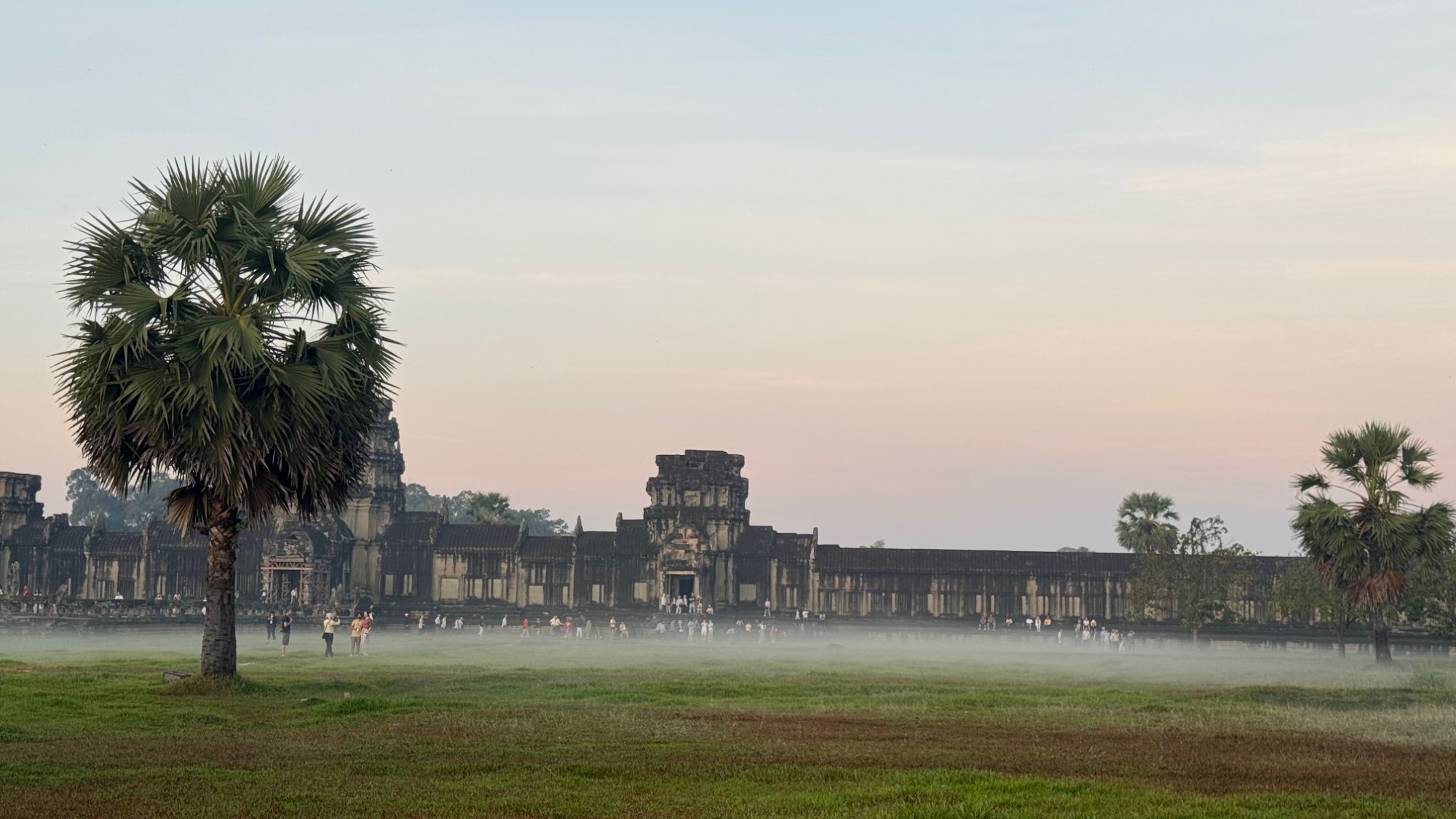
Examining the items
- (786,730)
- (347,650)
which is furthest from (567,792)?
(347,650)

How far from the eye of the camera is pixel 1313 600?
2603 inches

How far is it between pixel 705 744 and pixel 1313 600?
50.5m

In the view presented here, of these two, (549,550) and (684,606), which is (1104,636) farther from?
(549,550)

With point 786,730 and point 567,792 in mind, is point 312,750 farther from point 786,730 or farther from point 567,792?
point 786,730

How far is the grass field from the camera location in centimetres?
1648

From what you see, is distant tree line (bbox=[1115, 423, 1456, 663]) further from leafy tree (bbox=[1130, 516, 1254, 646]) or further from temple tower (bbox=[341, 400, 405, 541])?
temple tower (bbox=[341, 400, 405, 541])

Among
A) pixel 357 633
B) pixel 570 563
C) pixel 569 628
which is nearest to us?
pixel 357 633

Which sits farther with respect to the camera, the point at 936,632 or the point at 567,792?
the point at 936,632

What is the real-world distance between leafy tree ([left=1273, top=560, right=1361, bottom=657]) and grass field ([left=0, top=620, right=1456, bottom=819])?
2206 centimetres

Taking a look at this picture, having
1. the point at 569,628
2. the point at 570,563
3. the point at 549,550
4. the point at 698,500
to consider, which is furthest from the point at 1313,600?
the point at 549,550

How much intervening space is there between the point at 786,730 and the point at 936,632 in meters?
56.7

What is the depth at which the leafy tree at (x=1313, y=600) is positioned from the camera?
62.0 metres

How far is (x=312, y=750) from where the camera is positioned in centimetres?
2061

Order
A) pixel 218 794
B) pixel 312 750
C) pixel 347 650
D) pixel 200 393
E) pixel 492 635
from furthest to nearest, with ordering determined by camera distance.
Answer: pixel 492 635 < pixel 347 650 < pixel 200 393 < pixel 312 750 < pixel 218 794
